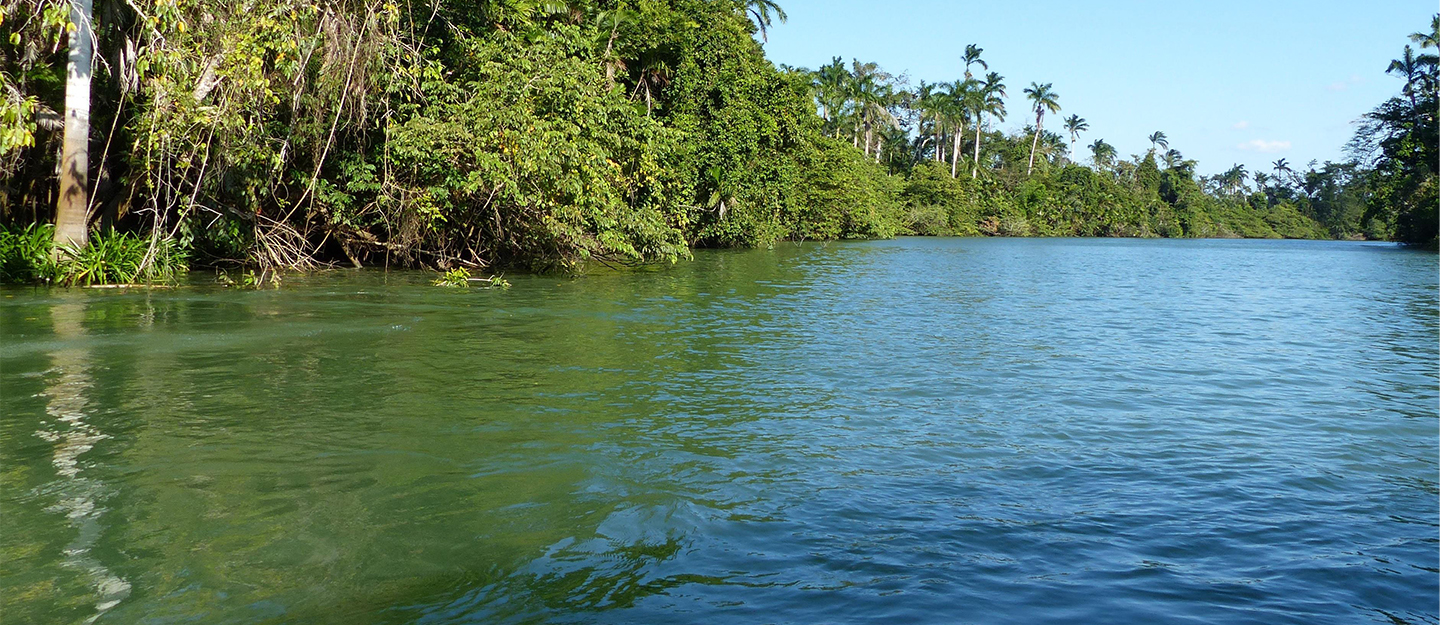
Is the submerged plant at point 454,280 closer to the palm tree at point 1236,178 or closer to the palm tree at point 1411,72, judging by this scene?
the palm tree at point 1411,72

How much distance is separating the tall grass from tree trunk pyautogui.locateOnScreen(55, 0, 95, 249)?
22cm

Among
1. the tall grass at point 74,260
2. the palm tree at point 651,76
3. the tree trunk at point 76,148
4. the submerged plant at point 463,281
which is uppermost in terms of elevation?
the palm tree at point 651,76

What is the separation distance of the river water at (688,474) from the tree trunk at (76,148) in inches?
87.5

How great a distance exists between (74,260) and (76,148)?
1648mm

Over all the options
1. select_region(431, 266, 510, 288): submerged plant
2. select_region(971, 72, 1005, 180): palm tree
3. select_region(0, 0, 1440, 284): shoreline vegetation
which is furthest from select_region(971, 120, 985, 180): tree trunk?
select_region(431, 266, 510, 288): submerged plant

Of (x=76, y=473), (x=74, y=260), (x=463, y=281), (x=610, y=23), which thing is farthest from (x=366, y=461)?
(x=610, y=23)

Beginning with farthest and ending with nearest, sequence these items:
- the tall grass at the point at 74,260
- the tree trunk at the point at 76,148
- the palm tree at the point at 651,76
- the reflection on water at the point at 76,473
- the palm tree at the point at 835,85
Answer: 1. the palm tree at the point at 835,85
2. the palm tree at the point at 651,76
3. the tall grass at the point at 74,260
4. the tree trunk at the point at 76,148
5. the reflection on water at the point at 76,473

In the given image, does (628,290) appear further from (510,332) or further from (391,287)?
(510,332)

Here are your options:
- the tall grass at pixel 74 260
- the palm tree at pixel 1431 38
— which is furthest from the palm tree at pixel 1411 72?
the tall grass at pixel 74 260

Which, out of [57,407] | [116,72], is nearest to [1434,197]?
[116,72]

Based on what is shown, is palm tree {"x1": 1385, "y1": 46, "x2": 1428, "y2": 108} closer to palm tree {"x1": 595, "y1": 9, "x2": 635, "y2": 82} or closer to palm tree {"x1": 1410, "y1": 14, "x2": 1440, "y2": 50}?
palm tree {"x1": 1410, "y1": 14, "x2": 1440, "y2": 50}

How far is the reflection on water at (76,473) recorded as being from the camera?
4691mm

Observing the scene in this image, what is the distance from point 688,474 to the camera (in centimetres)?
665

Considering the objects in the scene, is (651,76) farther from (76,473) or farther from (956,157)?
(956,157)
